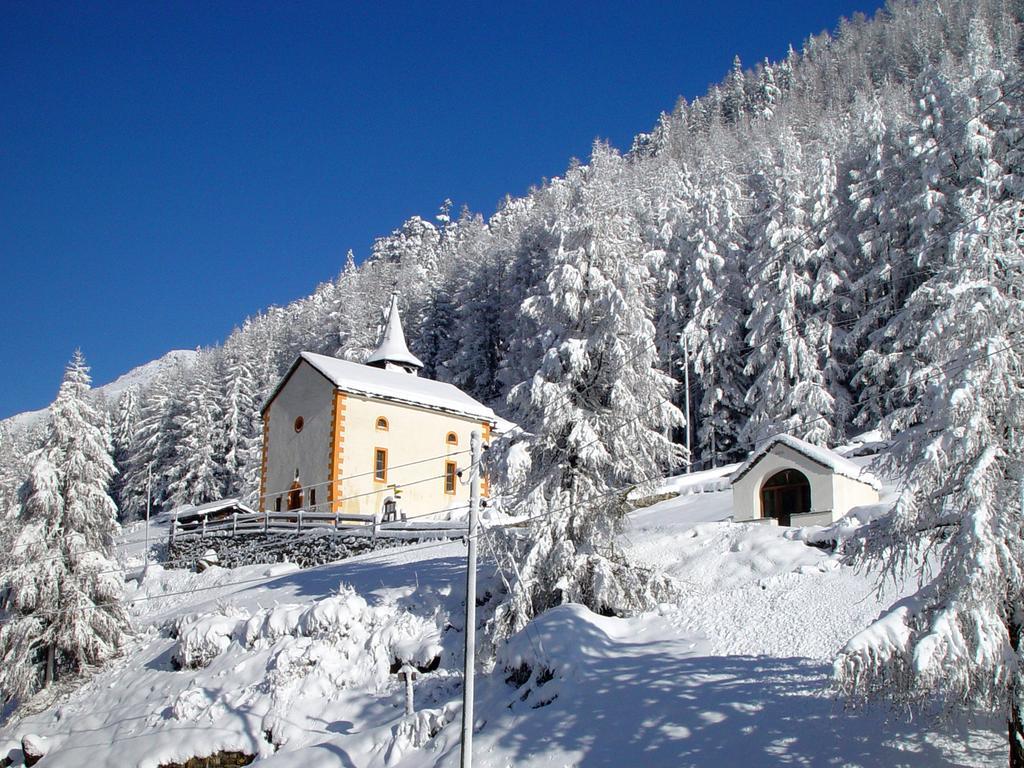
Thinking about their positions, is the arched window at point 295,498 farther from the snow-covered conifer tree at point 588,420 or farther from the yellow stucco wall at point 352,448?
the snow-covered conifer tree at point 588,420

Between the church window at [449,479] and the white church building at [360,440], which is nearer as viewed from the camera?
the white church building at [360,440]

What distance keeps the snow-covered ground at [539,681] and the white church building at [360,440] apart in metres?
9.62

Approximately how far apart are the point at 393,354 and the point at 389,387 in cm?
811

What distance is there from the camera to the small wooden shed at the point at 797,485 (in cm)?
2088

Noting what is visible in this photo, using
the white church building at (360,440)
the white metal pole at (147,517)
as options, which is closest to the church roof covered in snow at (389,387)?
the white church building at (360,440)

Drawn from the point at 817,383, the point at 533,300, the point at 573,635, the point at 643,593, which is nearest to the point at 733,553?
the point at 643,593

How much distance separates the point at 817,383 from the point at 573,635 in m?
23.8

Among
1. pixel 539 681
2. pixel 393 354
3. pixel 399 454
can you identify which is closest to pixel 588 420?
pixel 539 681

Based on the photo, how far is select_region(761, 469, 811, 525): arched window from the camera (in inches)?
859

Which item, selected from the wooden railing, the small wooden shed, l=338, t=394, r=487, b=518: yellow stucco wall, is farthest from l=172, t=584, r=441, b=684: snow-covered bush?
l=338, t=394, r=487, b=518: yellow stucco wall

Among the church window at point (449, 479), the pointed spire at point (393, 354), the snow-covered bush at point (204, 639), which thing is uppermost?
the pointed spire at point (393, 354)

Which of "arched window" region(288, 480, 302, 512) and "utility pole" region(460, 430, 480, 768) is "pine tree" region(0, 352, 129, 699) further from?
"utility pole" region(460, 430, 480, 768)

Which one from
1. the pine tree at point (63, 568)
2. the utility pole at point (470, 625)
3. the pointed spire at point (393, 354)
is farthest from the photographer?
the pointed spire at point (393, 354)

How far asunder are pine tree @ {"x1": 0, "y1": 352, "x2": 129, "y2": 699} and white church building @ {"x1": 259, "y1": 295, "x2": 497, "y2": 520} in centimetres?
966
